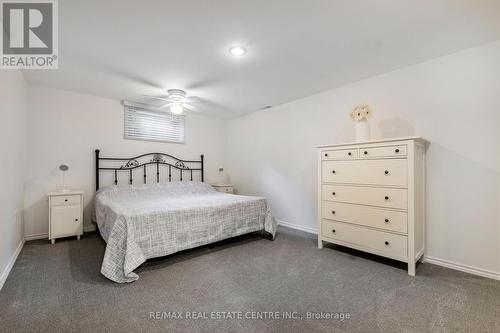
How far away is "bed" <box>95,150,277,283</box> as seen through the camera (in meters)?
2.22

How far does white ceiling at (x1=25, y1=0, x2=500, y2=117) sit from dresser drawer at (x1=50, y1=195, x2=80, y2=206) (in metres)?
1.69

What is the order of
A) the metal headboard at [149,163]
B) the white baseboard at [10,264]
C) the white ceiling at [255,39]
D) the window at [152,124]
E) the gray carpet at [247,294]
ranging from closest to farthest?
1. the gray carpet at [247,294]
2. the white ceiling at [255,39]
3. the white baseboard at [10,264]
4. the metal headboard at [149,163]
5. the window at [152,124]

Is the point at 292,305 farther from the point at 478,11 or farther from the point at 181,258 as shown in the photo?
the point at 478,11

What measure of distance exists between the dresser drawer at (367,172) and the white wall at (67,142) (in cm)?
344

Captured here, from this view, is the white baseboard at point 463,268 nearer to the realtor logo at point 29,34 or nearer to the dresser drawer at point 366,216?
the dresser drawer at point 366,216

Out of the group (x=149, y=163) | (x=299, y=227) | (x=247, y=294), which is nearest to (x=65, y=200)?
(x=149, y=163)

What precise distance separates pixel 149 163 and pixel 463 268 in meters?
4.86

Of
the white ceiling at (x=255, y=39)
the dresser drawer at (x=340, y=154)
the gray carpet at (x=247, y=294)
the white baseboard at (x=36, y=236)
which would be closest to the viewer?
the gray carpet at (x=247, y=294)

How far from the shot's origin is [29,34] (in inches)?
84.8

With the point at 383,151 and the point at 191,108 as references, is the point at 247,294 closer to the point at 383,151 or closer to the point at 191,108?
the point at 383,151

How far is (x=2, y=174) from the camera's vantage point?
6.79 ft

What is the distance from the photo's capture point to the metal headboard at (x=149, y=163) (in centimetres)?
400

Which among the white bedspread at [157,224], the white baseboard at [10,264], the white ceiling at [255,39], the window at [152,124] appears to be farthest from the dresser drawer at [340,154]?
the white baseboard at [10,264]

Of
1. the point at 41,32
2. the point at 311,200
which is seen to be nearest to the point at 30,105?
the point at 41,32
